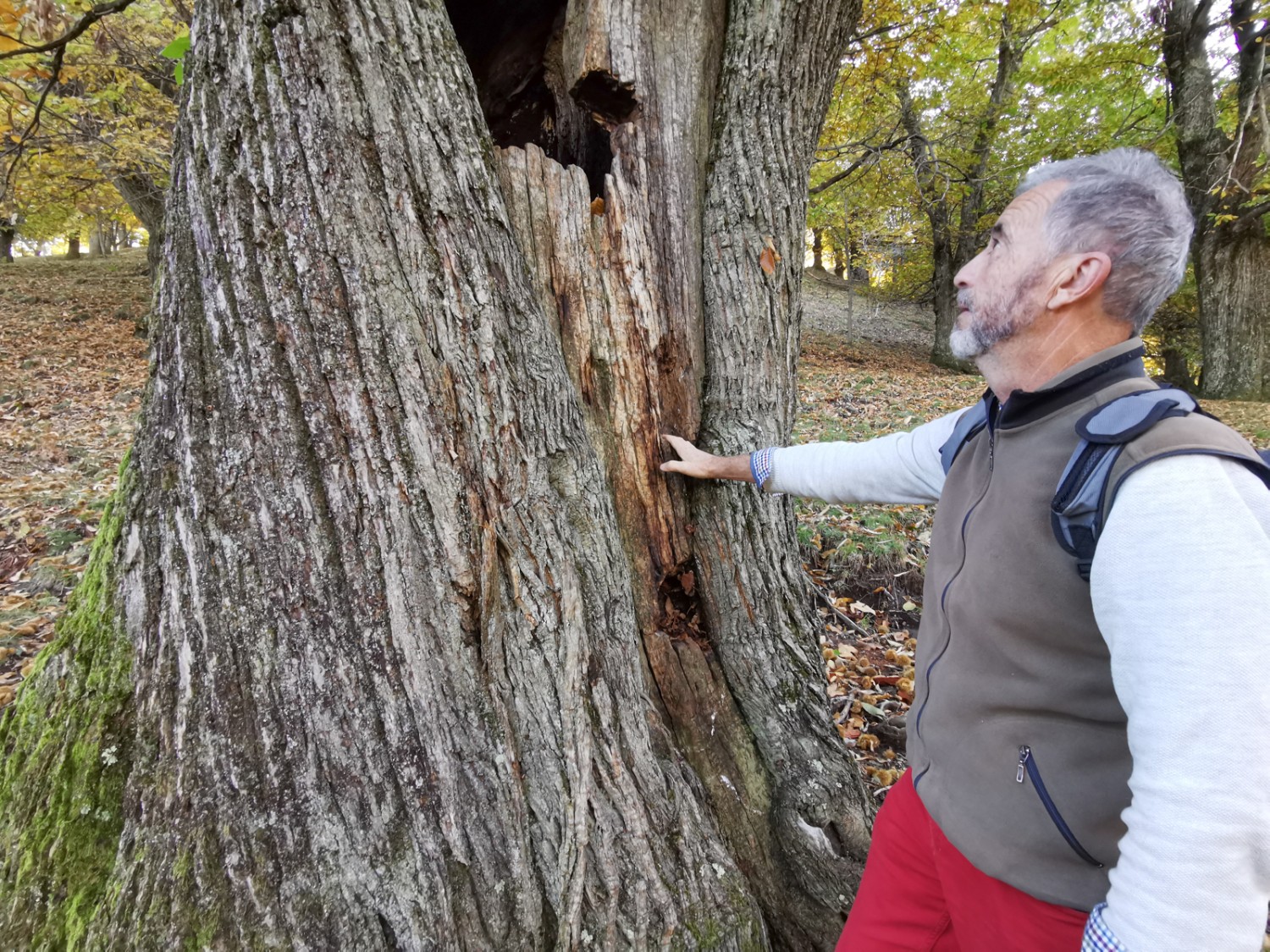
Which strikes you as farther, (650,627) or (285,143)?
(650,627)

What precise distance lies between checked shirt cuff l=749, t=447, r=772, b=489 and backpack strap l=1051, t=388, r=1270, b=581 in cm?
106

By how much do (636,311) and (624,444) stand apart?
446mm

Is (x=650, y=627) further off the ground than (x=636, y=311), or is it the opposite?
(x=636, y=311)

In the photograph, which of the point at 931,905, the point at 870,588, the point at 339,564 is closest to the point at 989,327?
the point at 931,905

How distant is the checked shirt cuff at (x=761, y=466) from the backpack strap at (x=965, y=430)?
0.55 m

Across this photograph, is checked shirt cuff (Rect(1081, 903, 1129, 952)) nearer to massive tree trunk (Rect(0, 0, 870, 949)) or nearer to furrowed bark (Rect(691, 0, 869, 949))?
massive tree trunk (Rect(0, 0, 870, 949))

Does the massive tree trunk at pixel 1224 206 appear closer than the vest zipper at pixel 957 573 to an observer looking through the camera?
No

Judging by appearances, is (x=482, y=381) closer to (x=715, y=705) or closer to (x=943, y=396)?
(x=715, y=705)

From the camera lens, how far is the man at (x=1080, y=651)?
94 cm

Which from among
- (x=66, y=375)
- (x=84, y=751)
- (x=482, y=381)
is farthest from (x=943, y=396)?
(x=66, y=375)

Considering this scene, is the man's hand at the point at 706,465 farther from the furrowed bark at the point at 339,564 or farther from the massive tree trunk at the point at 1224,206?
the massive tree trunk at the point at 1224,206

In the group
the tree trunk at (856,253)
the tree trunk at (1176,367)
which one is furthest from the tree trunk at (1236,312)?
the tree trunk at (856,253)

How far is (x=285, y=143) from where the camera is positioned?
1.60 metres

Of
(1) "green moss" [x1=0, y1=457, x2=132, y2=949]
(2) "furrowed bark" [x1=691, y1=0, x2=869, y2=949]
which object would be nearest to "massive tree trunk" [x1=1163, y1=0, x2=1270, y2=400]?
(2) "furrowed bark" [x1=691, y1=0, x2=869, y2=949]
